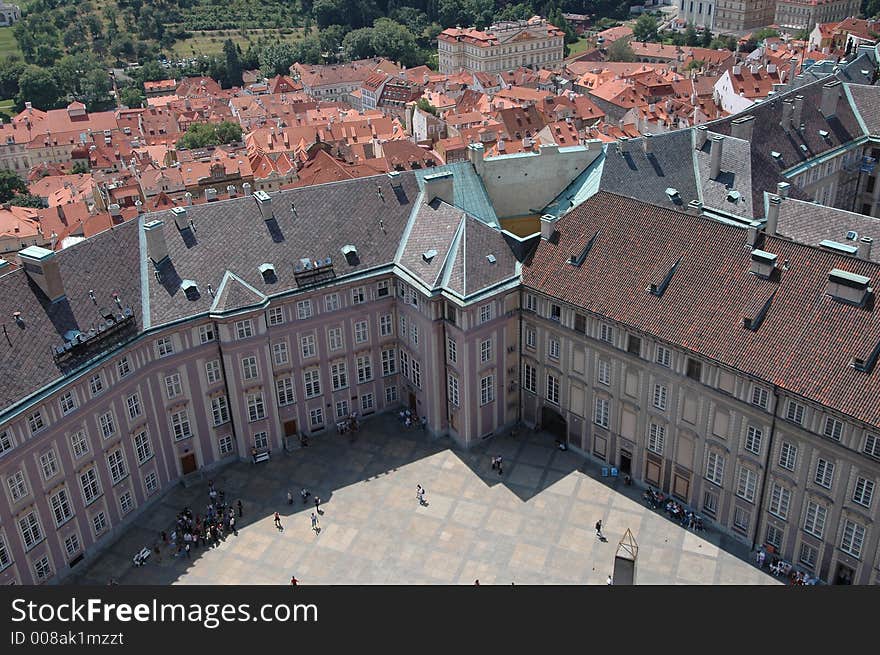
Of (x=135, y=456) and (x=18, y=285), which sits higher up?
(x=18, y=285)

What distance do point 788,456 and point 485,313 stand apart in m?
27.6

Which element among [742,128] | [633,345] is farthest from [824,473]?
[742,128]

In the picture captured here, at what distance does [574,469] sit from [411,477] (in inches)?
579

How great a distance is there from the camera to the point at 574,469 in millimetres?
80188

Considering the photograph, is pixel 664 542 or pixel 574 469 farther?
pixel 574 469

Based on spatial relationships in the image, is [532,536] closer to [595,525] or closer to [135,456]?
[595,525]

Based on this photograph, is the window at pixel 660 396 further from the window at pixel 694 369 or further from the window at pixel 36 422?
the window at pixel 36 422

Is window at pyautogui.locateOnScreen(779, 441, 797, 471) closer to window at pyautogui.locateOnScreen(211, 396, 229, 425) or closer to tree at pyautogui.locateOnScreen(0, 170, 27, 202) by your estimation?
window at pyautogui.locateOnScreen(211, 396, 229, 425)

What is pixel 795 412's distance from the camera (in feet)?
204

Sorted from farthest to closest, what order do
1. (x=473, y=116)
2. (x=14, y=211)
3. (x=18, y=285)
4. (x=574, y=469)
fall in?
(x=473, y=116) < (x=14, y=211) < (x=574, y=469) < (x=18, y=285)

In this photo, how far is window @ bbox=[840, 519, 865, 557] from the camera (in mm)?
61656

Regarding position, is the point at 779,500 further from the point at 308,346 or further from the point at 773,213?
the point at 308,346

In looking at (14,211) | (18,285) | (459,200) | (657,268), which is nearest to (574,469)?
(657,268)

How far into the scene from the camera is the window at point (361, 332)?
83.9 metres
